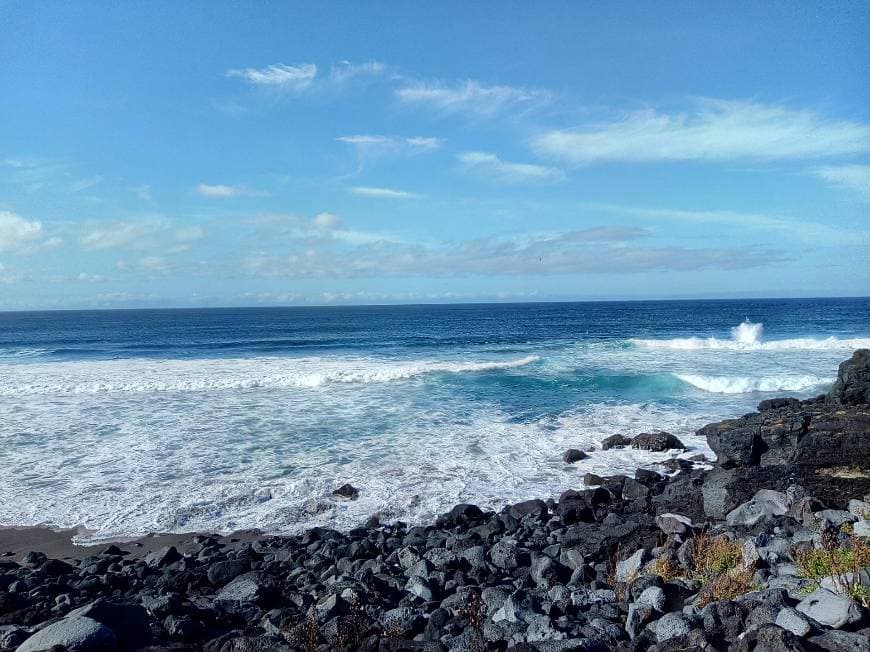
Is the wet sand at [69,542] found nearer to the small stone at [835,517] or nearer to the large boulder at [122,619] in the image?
the large boulder at [122,619]

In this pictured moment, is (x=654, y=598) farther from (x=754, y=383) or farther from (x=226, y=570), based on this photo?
(x=754, y=383)

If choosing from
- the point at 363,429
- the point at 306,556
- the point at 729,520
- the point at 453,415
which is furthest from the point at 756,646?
the point at 453,415

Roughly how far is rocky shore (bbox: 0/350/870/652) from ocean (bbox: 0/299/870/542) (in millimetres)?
1666

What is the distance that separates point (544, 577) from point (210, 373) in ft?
85.7

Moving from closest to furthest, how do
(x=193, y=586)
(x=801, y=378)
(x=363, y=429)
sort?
(x=193, y=586)
(x=363, y=429)
(x=801, y=378)

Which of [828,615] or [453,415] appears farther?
[453,415]

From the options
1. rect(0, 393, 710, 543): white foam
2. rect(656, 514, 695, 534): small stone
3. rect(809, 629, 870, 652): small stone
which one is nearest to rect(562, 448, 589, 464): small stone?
rect(0, 393, 710, 543): white foam

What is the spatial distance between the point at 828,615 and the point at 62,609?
8436 mm

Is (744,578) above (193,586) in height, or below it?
Result: above

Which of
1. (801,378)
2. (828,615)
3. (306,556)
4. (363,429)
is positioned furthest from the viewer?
(801,378)

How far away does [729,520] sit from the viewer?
9328 mm

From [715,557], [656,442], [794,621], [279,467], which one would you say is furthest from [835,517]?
[279,467]

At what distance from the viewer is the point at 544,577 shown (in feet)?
25.3

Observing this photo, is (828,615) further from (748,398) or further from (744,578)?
(748,398)
